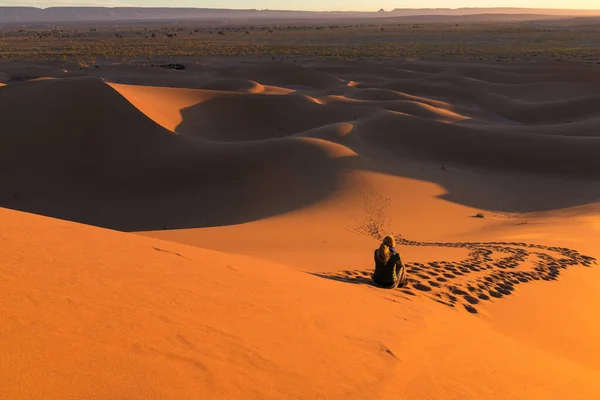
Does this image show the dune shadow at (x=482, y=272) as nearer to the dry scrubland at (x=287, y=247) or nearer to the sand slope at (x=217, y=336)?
the dry scrubland at (x=287, y=247)

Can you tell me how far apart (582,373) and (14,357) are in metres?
5.04

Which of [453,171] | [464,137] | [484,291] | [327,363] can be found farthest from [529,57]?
[327,363]

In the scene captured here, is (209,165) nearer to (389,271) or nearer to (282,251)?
(282,251)

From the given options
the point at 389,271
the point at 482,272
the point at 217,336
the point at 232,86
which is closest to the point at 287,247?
the point at 389,271

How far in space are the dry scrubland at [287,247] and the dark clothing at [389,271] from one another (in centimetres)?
16

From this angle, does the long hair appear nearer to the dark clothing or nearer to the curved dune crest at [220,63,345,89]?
the dark clothing

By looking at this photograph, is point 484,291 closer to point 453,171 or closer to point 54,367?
point 54,367

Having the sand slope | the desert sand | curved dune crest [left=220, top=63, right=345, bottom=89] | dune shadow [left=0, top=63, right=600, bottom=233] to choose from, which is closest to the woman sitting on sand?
the desert sand

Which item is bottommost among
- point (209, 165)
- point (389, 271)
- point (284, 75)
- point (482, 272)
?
point (209, 165)

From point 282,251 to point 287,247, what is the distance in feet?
1.74

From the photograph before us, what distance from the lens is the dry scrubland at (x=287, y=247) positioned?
3873 millimetres

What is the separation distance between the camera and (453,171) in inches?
752

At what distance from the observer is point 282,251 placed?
367 inches

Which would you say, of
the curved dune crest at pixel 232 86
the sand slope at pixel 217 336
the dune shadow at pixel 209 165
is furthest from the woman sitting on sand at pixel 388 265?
the curved dune crest at pixel 232 86
